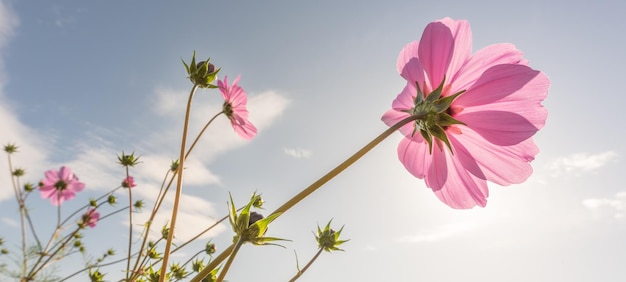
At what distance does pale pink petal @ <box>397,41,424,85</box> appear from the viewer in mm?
718

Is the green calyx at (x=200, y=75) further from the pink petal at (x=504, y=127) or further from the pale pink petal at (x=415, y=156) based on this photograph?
the pink petal at (x=504, y=127)

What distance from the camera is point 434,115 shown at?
67 centimetres

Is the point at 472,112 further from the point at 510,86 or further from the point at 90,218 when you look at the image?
the point at 90,218

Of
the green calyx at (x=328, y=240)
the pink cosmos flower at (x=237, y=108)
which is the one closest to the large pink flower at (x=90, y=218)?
the pink cosmos flower at (x=237, y=108)

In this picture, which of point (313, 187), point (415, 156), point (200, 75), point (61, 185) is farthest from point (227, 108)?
point (61, 185)

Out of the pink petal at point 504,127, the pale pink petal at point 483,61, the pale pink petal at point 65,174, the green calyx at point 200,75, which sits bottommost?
the pink petal at point 504,127

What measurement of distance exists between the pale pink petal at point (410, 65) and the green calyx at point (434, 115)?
0.02 meters

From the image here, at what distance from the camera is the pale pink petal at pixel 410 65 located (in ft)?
2.36

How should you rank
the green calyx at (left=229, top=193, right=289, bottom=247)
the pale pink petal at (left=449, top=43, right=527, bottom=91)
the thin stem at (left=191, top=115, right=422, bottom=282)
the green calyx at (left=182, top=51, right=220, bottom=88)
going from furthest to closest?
the green calyx at (left=182, top=51, right=220, bottom=88), the pale pink petal at (left=449, top=43, right=527, bottom=91), the green calyx at (left=229, top=193, right=289, bottom=247), the thin stem at (left=191, top=115, right=422, bottom=282)

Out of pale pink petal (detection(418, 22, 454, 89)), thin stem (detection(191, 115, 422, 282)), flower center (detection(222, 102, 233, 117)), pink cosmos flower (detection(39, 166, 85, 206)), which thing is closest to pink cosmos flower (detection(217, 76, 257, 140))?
flower center (detection(222, 102, 233, 117))

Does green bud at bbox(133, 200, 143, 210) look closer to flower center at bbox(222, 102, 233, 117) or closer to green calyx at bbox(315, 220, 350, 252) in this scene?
flower center at bbox(222, 102, 233, 117)

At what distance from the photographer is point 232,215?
0.57 m

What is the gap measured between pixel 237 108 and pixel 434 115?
1.19 metres

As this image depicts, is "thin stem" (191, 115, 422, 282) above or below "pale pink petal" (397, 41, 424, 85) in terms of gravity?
below
